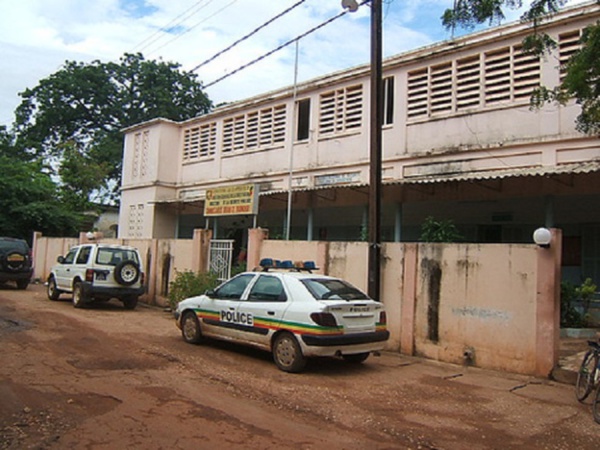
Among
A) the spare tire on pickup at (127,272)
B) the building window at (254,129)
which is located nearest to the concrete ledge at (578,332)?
the spare tire on pickup at (127,272)

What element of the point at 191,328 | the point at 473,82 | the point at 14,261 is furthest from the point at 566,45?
the point at 14,261

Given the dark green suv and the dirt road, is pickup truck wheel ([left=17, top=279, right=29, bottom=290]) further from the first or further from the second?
the dirt road

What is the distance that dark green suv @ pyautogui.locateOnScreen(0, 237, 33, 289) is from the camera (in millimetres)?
18312

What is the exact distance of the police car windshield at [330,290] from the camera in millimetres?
7949

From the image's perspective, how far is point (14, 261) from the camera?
18.5 metres

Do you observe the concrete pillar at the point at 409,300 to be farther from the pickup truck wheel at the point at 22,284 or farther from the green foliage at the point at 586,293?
the pickup truck wheel at the point at 22,284

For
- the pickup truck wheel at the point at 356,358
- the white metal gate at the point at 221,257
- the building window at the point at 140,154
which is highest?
the building window at the point at 140,154

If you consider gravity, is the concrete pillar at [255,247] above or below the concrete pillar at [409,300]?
above

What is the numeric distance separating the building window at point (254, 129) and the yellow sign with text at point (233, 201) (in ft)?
13.9

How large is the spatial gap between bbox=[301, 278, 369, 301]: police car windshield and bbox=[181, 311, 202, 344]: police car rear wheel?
2.48m

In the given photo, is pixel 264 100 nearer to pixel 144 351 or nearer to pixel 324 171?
pixel 324 171

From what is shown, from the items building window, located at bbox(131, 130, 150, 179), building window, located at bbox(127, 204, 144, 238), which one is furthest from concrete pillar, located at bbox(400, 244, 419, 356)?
building window, located at bbox(131, 130, 150, 179)

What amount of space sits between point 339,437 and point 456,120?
1104cm

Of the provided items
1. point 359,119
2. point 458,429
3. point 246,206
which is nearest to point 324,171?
point 359,119
